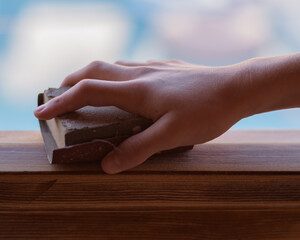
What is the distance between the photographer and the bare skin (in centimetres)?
51

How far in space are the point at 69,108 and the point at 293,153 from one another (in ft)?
1.45

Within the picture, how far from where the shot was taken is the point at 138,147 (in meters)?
0.50

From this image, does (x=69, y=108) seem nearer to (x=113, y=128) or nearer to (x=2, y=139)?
(x=113, y=128)

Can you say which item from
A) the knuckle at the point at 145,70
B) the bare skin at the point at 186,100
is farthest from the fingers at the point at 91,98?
the knuckle at the point at 145,70

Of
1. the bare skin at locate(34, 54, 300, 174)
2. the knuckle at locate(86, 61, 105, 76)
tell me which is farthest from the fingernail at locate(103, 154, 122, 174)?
the knuckle at locate(86, 61, 105, 76)

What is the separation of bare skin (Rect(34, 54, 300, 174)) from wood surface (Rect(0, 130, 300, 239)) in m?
0.05

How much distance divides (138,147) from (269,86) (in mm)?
256

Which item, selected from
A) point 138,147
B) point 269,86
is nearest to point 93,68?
point 138,147

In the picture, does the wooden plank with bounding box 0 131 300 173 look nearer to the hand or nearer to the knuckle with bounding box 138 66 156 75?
the hand

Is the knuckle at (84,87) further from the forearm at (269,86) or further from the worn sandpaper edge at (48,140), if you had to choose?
the forearm at (269,86)

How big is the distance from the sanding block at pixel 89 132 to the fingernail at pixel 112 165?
19 millimetres

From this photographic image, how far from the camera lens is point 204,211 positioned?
540 millimetres

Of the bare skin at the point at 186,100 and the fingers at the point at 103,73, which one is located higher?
the fingers at the point at 103,73

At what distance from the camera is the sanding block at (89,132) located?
48 centimetres
